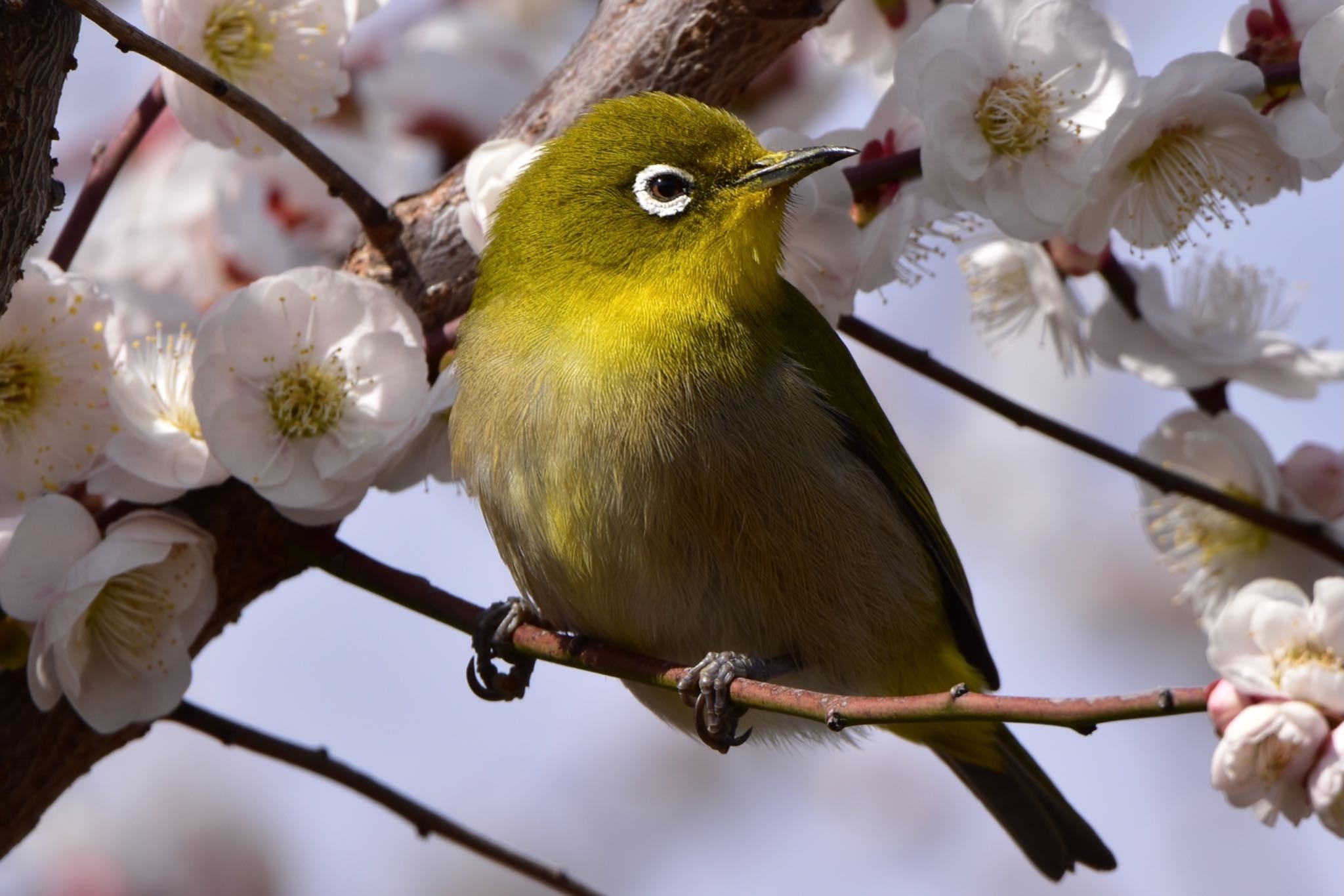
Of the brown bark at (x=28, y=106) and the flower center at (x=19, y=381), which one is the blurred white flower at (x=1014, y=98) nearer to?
the brown bark at (x=28, y=106)

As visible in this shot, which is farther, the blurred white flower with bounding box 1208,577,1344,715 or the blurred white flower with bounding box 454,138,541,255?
the blurred white flower with bounding box 454,138,541,255

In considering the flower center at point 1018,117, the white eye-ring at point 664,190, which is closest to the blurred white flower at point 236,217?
the white eye-ring at point 664,190

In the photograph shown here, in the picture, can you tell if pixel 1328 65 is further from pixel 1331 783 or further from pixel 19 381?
pixel 19 381

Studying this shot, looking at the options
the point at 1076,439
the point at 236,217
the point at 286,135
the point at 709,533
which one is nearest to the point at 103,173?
the point at 286,135

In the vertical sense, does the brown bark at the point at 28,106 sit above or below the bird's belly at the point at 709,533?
above

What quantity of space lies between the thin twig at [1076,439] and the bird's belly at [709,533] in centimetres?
33

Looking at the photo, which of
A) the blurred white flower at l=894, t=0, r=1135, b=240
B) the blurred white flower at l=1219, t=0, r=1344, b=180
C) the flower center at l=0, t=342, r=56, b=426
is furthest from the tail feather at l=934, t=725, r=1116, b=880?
the flower center at l=0, t=342, r=56, b=426

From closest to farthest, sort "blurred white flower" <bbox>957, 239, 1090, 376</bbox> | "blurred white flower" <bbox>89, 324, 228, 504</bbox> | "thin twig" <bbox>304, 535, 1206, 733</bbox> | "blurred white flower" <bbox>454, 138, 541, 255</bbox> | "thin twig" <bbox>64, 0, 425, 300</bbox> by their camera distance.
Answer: "thin twig" <bbox>304, 535, 1206, 733</bbox> → "thin twig" <bbox>64, 0, 425, 300</bbox> → "blurred white flower" <bbox>89, 324, 228, 504</bbox> → "blurred white flower" <bbox>454, 138, 541, 255</bbox> → "blurred white flower" <bbox>957, 239, 1090, 376</bbox>

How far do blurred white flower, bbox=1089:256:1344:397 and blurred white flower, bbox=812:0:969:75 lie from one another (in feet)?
3.15

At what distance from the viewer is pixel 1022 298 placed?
4.40m

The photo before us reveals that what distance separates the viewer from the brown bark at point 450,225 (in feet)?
11.0

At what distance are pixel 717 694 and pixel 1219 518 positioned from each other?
6.02ft

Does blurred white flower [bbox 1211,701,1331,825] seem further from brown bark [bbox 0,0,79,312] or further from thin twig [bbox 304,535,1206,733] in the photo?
brown bark [bbox 0,0,79,312]

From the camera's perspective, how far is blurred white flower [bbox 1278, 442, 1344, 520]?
4.04 meters
